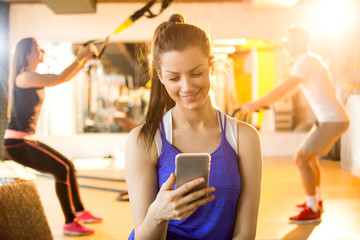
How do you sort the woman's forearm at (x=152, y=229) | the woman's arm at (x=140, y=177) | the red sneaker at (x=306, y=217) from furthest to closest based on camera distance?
the red sneaker at (x=306, y=217)
the woman's arm at (x=140, y=177)
the woman's forearm at (x=152, y=229)

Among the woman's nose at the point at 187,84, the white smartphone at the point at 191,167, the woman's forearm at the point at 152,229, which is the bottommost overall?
the woman's forearm at the point at 152,229

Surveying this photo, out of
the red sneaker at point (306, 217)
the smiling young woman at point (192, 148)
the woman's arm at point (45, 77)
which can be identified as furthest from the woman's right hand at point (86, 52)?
Answer: the red sneaker at point (306, 217)

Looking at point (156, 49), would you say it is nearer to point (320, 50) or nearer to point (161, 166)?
point (161, 166)

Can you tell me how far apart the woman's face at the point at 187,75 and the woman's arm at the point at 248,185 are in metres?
0.21

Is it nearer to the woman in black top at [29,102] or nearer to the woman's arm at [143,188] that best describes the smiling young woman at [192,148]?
the woman's arm at [143,188]

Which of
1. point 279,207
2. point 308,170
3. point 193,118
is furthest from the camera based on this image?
point 279,207

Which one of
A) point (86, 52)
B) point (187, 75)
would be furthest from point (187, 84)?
point (86, 52)

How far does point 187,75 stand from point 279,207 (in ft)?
7.72

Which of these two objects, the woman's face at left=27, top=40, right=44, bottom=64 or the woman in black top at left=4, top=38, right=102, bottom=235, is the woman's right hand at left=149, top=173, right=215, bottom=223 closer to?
the woman in black top at left=4, top=38, right=102, bottom=235

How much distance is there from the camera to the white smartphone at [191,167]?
2.88 ft

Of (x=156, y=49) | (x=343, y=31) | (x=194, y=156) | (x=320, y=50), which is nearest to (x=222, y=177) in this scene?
(x=194, y=156)

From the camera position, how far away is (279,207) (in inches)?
121

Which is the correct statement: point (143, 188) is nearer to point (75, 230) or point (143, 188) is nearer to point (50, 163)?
point (50, 163)

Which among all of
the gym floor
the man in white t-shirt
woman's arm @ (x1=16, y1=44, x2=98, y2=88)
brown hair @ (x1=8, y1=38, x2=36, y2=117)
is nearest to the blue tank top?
the gym floor
